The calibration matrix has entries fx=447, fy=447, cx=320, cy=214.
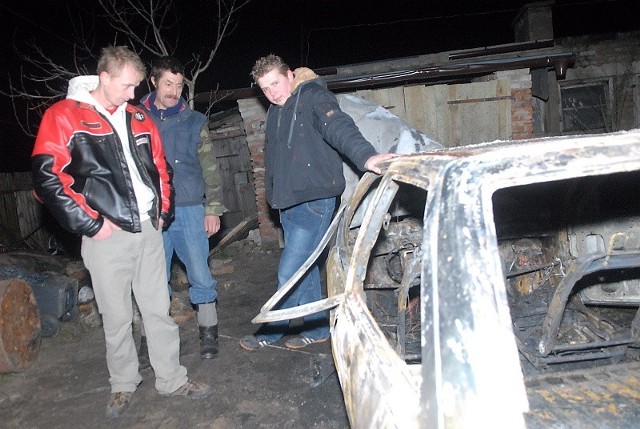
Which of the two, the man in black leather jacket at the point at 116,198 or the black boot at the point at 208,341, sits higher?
the man in black leather jacket at the point at 116,198

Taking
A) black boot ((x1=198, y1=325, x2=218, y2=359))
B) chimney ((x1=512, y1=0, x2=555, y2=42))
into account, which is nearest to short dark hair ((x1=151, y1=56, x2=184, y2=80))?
black boot ((x1=198, y1=325, x2=218, y2=359))

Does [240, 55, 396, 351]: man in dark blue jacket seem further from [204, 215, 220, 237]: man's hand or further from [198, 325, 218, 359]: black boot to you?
[198, 325, 218, 359]: black boot

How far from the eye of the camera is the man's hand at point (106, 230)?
251 cm

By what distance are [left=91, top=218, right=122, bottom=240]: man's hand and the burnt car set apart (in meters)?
1.03

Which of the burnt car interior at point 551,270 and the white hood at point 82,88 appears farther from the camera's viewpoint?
the white hood at point 82,88

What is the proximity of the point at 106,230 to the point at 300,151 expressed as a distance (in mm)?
1301

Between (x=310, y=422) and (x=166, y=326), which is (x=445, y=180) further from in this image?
(x=166, y=326)

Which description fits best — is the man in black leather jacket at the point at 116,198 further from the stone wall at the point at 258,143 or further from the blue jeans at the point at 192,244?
the stone wall at the point at 258,143

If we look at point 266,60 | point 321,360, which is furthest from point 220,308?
point 266,60

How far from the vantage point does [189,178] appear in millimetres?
3307

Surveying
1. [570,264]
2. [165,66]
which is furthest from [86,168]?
[570,264]

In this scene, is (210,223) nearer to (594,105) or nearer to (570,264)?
(570,264)

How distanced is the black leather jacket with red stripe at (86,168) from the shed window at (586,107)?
9.49 metres

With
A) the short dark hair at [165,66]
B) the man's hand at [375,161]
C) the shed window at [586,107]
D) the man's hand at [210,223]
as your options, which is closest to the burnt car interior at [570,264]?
the man's hand at [375,161]
